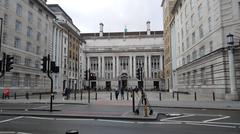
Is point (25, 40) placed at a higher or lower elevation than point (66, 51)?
lower

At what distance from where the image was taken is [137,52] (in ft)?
324

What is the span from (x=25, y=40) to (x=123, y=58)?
61.8 meters

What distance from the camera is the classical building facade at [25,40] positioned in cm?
3616

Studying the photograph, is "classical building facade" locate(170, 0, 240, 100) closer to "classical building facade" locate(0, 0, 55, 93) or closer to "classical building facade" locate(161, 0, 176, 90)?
"classical building facade" locate(161, 0, 176, 90)

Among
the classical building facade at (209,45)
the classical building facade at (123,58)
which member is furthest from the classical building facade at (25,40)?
the classical building facade at (123,58)

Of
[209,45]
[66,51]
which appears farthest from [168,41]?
[209,45]

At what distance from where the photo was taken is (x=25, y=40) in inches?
1644

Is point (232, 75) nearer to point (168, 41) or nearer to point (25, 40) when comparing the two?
point (25, 40)

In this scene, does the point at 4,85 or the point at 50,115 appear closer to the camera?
the point at 50,115

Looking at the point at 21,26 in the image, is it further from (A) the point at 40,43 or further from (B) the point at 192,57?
(B) the point at 192,57

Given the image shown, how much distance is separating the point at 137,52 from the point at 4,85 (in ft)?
227

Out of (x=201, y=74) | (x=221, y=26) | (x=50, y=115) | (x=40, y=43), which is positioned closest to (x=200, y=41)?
(x=201, y=74)

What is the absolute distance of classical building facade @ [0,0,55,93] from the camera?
119 ft

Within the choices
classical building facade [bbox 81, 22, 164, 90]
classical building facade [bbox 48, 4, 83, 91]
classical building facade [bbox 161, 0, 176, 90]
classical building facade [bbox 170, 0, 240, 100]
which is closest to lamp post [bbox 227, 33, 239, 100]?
classical building facade [bbox 170, 0, 240, 100]
